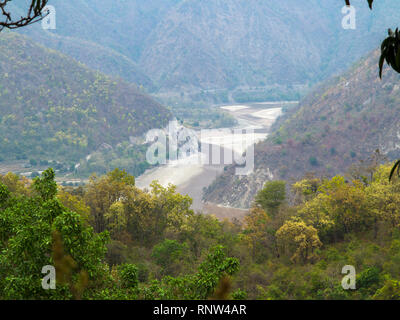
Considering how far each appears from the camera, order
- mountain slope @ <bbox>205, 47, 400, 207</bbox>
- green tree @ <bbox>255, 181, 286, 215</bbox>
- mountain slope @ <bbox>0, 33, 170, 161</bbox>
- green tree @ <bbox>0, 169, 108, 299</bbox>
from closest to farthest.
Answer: green tree @ <bbox>0, 169, 108, 299</bbox>
green tree @ <bbox>255, 181, 286, 215</bbox>
mountain slope @ <bbox>205, 47, 400, 207</bbox>
mountain slope @ <bbox>0, 33, 170, 161</bbox>

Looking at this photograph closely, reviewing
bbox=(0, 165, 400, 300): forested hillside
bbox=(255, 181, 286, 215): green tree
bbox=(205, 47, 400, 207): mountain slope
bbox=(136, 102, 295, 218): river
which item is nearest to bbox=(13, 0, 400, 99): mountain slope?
bbox=(136, 102, 295, 218): river

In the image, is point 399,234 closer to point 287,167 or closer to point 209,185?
point 287,167

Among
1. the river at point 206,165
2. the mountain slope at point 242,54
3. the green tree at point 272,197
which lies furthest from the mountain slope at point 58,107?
the mountain slope at point 242,54

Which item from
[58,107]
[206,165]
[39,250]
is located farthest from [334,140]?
[39,250]

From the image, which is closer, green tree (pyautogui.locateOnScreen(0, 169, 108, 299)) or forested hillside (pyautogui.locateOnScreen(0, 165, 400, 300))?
green tree (pyautogui.locateOnScreen(0, 169, 108, 299))

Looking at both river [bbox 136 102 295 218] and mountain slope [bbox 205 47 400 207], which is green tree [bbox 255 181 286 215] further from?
mountain slope [bbox 205 47 400 207]
